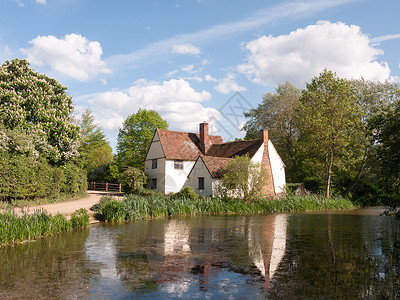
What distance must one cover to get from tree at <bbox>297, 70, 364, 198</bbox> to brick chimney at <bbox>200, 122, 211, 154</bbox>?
11581 mm

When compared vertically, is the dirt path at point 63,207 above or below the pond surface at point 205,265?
above

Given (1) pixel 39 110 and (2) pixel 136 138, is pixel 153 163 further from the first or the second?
(1) pixel 39 110

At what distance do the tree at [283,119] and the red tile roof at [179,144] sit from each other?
11.9 meters

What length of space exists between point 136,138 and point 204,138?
13407mm

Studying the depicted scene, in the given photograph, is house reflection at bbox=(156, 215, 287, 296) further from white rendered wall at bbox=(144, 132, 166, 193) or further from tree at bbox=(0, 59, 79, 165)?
white rendered wall at bbox=(144, 132, 166, 193)

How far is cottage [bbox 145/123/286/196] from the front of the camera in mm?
33938

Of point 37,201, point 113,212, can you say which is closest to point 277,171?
point 113,212

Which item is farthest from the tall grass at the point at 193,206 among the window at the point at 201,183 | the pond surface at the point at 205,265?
the window at the point at 201,183

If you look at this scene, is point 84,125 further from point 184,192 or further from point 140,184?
point 184,192

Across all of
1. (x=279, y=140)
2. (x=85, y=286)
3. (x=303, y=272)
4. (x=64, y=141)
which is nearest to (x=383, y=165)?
(x=303, y=272)

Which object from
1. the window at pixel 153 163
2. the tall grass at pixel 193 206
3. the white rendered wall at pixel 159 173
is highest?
the window at pixel 153 163

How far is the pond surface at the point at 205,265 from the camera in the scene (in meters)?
7.52

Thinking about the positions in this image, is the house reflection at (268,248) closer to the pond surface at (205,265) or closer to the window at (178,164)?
the pond surface at (205,265)

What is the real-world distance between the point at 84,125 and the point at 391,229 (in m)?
49.2
